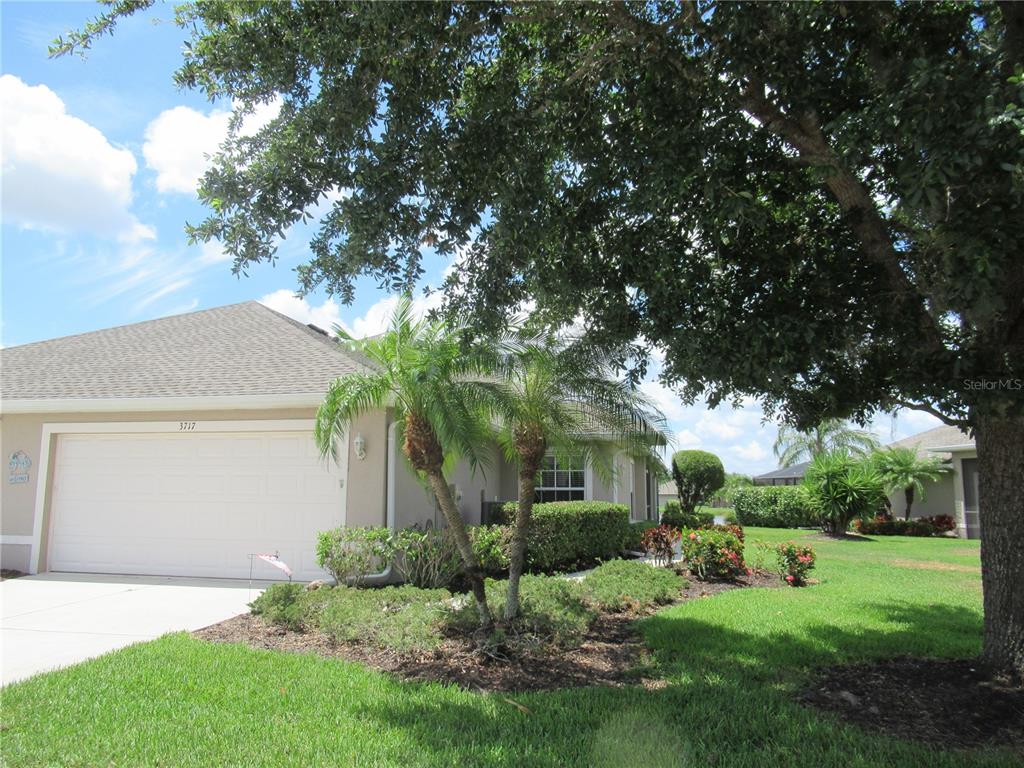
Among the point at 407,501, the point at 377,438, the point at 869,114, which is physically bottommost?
the point at 407,501

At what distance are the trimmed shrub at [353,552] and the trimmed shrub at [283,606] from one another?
51.8 inches

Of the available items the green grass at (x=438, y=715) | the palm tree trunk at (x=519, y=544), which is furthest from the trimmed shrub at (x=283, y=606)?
the palm tree trunk at (x=519, y=544)

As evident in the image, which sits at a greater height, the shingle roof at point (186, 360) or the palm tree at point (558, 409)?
the shingle roof at point (186, 360)

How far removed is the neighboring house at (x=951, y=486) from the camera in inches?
981

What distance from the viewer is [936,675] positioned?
19.8ft

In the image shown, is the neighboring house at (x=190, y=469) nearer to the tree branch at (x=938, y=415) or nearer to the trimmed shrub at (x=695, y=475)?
the tree branch at (x=938, y=415)

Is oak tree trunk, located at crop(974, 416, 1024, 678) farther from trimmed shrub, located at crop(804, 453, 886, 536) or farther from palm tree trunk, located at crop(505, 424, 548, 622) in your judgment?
trimmed shrub, located at crop(804, 453, 886, 536)

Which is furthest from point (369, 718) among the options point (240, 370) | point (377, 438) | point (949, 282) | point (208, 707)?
point (240, 370)

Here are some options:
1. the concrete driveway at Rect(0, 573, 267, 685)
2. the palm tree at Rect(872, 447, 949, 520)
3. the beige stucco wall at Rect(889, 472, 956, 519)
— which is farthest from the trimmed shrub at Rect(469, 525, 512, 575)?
the beige stucco wall at Rect(889, 472, 956, 519)

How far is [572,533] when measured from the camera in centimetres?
1270

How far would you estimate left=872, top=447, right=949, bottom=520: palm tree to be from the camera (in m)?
27.1

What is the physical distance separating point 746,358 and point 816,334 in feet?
1.87

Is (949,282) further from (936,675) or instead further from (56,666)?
(56,666)

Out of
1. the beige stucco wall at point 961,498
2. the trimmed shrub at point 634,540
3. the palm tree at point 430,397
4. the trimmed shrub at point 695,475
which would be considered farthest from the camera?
the trimmed shrub at point 695,475
